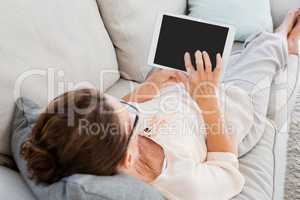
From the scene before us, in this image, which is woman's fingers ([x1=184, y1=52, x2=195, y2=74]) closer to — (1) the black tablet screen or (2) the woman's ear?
(1) the black tablet screen

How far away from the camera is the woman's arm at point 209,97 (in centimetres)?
113

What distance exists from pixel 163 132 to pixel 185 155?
0.37ft

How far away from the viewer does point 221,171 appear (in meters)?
1.03

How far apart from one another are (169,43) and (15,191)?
671 millimetres

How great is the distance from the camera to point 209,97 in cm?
120

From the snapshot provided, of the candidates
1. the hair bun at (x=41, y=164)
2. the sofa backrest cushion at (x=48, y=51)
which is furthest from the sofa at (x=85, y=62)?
the hair bun at (x=41, y=164)

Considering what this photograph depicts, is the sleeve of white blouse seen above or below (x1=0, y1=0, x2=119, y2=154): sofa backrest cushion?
below

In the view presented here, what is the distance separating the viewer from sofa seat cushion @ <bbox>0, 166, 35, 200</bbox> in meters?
0.87

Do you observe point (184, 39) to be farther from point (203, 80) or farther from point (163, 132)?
point (163, 132)

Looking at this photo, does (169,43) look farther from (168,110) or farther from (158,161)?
(158,161)

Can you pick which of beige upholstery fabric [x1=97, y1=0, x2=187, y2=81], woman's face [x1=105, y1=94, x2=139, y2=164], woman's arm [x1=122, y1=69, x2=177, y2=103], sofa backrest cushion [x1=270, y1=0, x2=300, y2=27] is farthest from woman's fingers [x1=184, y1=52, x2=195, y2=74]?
sofa backrest cushion [x1=270, y1=0, x2=300, y2=27]

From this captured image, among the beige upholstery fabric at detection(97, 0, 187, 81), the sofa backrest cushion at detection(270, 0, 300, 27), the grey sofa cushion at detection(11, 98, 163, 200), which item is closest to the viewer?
the grey sofa cushion at detection(11, 98, 163, 200)

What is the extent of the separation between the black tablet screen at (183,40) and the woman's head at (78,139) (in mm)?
508

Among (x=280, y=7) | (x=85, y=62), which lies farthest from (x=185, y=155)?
(x=280, y=7)
